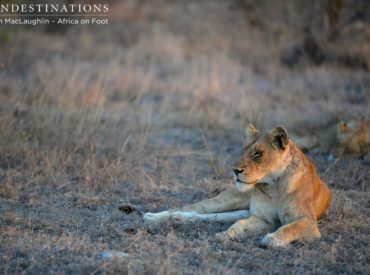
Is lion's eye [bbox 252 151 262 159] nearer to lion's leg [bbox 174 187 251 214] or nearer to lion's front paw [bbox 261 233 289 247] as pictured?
lion's front paw [bbox 261 233 289 247]

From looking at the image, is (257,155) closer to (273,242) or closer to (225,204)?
(273,242)

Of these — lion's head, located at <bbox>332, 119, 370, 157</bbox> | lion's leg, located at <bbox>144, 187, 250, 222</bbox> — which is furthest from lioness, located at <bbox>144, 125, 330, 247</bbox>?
lion's head, located at <bbox>332, 119, 370, 157</bbox>

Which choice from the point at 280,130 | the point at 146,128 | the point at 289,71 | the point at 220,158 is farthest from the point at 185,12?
the point at 280,130

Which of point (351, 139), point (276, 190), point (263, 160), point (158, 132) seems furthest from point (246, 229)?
point (158, 132)

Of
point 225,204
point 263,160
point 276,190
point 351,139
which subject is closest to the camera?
point 263,160

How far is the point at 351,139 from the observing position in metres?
8.55

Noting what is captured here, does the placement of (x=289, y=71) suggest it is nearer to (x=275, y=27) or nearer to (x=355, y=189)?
(x=275, y=27)

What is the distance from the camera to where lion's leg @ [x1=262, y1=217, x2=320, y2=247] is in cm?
482

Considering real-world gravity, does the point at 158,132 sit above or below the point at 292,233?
above

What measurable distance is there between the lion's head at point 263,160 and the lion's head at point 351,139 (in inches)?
137

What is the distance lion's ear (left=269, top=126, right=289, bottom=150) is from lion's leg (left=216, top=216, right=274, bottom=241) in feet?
2.30

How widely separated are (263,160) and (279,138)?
0.23 m

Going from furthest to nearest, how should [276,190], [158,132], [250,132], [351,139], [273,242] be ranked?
[158,132] → [351,139] → [250,132] → [276,190] → [273,242]

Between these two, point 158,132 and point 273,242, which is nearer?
point 273,242
